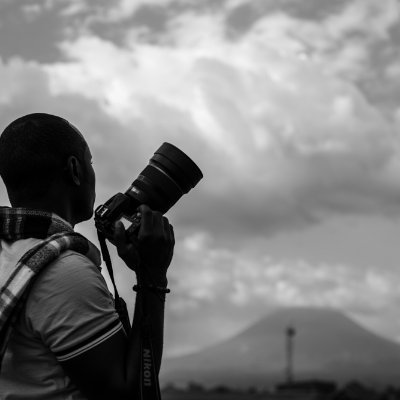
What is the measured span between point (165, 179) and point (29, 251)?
0.58 m

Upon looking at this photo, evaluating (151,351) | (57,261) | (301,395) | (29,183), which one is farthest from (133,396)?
(301,395)

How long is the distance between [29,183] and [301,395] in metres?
59.4

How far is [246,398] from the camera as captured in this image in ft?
209

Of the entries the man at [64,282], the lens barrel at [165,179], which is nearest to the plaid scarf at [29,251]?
the man at [64,282]

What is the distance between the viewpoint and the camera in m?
3.50

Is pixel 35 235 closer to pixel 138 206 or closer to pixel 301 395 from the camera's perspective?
pixel 138 206

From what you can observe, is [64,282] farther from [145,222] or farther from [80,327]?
[145,222]

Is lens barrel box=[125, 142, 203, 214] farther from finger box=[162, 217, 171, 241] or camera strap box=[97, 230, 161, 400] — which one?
camera strap box=[97, 230, 161, 400]

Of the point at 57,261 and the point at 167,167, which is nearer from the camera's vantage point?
the point at 57,261

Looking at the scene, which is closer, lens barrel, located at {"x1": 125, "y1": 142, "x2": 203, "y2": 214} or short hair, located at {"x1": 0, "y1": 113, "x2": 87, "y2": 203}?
short hair, located at {"x1": 0, "y1": 113, "x2": 87, "y2": 203}

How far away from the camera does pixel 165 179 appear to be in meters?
3.56

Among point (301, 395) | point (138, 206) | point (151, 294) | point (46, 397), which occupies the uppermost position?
point (301, 395)

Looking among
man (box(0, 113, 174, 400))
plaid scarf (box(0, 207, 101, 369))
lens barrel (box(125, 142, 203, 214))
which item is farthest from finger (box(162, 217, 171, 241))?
plaid scarf (box(0, 207, 101, 369))

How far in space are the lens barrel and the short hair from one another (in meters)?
0.26
